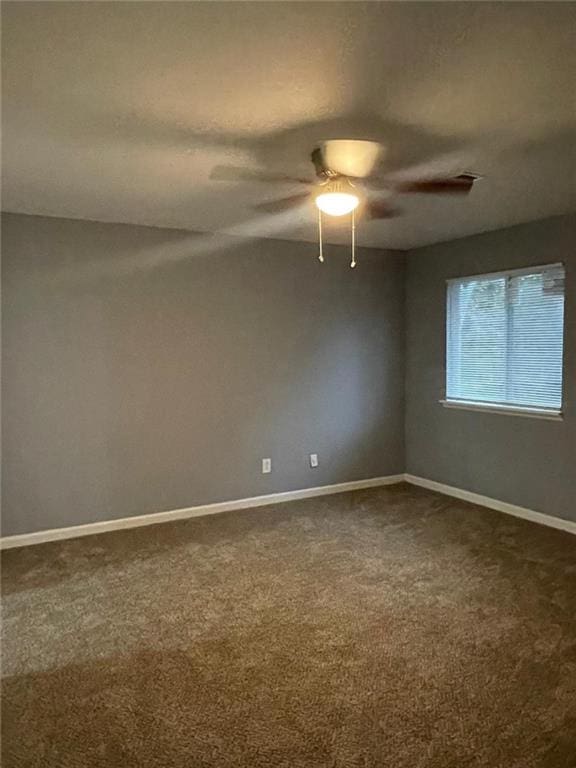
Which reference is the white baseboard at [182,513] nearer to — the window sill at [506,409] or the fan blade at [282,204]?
the window sill at [506,409]

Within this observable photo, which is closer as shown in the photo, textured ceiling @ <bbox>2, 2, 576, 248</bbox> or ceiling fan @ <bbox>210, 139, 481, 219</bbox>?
textured ceiling @ <bbox>2, 2, 576, 248</bbox>

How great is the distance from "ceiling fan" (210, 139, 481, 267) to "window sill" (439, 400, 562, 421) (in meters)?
2.00

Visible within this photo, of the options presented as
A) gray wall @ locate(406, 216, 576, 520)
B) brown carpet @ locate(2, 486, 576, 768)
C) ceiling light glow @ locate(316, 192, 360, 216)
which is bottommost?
brown carpet @ locate(2, 486, 576, 768)

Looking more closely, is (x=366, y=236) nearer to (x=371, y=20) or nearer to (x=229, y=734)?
(x=371, y=20)

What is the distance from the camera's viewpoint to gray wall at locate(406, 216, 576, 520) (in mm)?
4266

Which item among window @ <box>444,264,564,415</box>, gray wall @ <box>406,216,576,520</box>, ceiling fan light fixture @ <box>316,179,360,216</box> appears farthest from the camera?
window @ <box>444,264,564,415</box>

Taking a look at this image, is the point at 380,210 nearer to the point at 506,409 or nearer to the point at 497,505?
the point at 506,409

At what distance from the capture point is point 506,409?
472 cm

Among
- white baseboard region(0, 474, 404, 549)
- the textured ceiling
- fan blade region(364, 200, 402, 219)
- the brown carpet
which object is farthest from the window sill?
fan blade region(364, 200, 402, 219)

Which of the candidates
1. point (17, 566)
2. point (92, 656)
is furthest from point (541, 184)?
point (17, 566)

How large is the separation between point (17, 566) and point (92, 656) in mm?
1343

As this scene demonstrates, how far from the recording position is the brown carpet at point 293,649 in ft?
6.81

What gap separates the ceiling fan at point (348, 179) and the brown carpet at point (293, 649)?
211cm

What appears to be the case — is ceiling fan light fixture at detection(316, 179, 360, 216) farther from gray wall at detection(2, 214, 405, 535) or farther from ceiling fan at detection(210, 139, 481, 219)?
gray wall at detection(2, 214, 405, 535)
